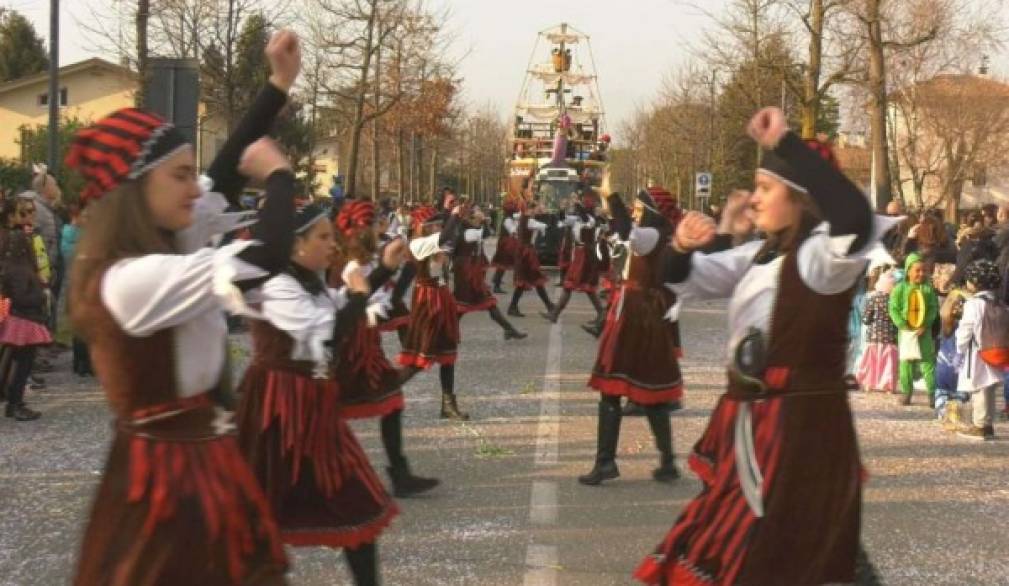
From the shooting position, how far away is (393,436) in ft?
21.3

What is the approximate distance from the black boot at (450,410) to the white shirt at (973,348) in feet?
13.0

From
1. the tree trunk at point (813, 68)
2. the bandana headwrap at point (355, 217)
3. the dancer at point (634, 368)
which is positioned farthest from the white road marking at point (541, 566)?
the tree trunk at point (813, 68)

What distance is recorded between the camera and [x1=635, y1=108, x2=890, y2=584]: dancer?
327 cm

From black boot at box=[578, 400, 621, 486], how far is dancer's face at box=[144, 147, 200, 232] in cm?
429

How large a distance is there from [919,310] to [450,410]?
4252mm

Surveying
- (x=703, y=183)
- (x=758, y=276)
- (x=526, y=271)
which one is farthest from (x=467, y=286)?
(x=703, y=183)

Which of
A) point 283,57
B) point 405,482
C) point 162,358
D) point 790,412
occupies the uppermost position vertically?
point 283,57

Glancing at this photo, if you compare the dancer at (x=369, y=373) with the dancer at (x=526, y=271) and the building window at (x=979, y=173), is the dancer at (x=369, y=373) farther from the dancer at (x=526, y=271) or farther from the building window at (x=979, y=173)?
the building window at (x=979, y=173)

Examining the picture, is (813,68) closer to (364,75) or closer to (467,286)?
(364,75)

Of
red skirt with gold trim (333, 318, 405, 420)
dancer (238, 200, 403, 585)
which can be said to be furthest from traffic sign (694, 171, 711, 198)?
dancer (238, 200, 403, 585)

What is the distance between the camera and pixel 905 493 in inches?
267

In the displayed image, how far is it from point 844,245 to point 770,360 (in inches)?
17.3

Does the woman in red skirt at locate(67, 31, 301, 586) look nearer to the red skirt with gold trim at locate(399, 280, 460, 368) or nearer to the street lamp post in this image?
the red skirt with gold trim at locate(399, 280, 460, 368)

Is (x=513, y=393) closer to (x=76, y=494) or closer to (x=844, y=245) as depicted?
(x=76, y=494)
